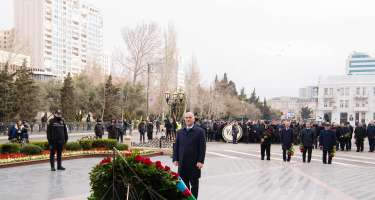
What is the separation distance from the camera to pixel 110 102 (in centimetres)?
5494

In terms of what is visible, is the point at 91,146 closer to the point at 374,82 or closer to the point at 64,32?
the point at 374,82

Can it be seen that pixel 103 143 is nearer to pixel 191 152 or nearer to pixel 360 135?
pixel 191 152

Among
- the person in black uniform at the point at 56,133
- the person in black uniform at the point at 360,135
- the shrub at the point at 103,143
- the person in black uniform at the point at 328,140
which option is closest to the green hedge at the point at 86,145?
the shrub at the point at 103,143

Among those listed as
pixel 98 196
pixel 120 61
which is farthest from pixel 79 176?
pixel 120 61

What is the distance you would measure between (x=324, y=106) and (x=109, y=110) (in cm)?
5966

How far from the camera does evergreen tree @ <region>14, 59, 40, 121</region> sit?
41125mm

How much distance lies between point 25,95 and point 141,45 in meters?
17.0

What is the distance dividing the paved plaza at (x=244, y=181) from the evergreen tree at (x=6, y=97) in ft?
80.9

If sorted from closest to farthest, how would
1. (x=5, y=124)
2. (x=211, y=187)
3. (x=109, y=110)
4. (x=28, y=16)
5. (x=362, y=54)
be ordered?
(x=211, y=187), (x=5, y=124), (x=109, y=110), (x=28, y=16), (x=362, y=54)

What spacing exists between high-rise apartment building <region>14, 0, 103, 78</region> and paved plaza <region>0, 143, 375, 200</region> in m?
101

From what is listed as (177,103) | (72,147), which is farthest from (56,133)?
(177,103)

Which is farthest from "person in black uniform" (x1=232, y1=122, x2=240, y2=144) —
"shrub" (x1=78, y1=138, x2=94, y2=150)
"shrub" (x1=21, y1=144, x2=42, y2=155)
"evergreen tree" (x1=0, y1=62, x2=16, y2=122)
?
"evergreen tree" (x1=0, y1=62, x2=16, y2=122)

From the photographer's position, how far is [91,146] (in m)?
19.4

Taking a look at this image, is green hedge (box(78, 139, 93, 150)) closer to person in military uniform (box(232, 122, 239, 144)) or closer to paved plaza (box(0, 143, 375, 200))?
paved plaza (box(0, 143, 375, 200))
